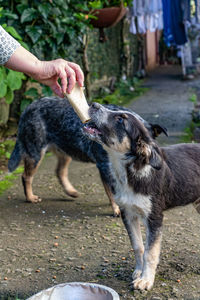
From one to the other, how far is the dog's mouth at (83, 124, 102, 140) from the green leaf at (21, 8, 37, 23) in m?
3.59

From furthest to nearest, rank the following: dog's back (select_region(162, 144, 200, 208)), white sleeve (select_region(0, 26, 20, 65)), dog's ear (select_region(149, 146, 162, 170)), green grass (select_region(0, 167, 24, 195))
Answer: green grass (select_region(0, 167, 24, 195))
dog's back (select_region(162, 144, 200, 208))
dog's ear (select_region(149, 146, 162, 170))
white sleeve (select_region(0, 26, 20, 65))

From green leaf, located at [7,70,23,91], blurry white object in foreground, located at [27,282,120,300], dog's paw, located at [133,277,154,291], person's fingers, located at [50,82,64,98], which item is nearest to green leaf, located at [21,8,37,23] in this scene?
green leaf, located at [7,70,23,91]

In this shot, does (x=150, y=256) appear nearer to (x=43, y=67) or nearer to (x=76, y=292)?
(x=76, y=292)

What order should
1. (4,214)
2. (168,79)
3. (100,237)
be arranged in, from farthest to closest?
(168,79)
(4,214)
(100,237)

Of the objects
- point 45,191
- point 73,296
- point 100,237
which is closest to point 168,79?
point 45,191

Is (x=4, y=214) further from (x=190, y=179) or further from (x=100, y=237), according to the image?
(x=190, y=179)

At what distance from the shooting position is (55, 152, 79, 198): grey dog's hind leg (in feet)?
16.7

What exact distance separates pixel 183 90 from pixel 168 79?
10.6ft

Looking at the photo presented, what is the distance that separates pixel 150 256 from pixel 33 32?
13.9 ft

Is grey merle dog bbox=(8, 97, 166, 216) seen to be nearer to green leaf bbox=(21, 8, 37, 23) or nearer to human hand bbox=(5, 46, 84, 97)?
human hand bbox=(5, 46, 84, 97)

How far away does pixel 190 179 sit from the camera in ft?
11.0

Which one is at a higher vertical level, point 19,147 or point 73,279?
point 19,147

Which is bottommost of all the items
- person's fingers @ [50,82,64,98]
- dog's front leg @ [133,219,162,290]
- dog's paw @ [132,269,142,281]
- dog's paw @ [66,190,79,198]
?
dog's paw @ [66,190,79,198]

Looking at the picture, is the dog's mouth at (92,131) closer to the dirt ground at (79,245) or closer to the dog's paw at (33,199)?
the dirt ground at (79,245)
